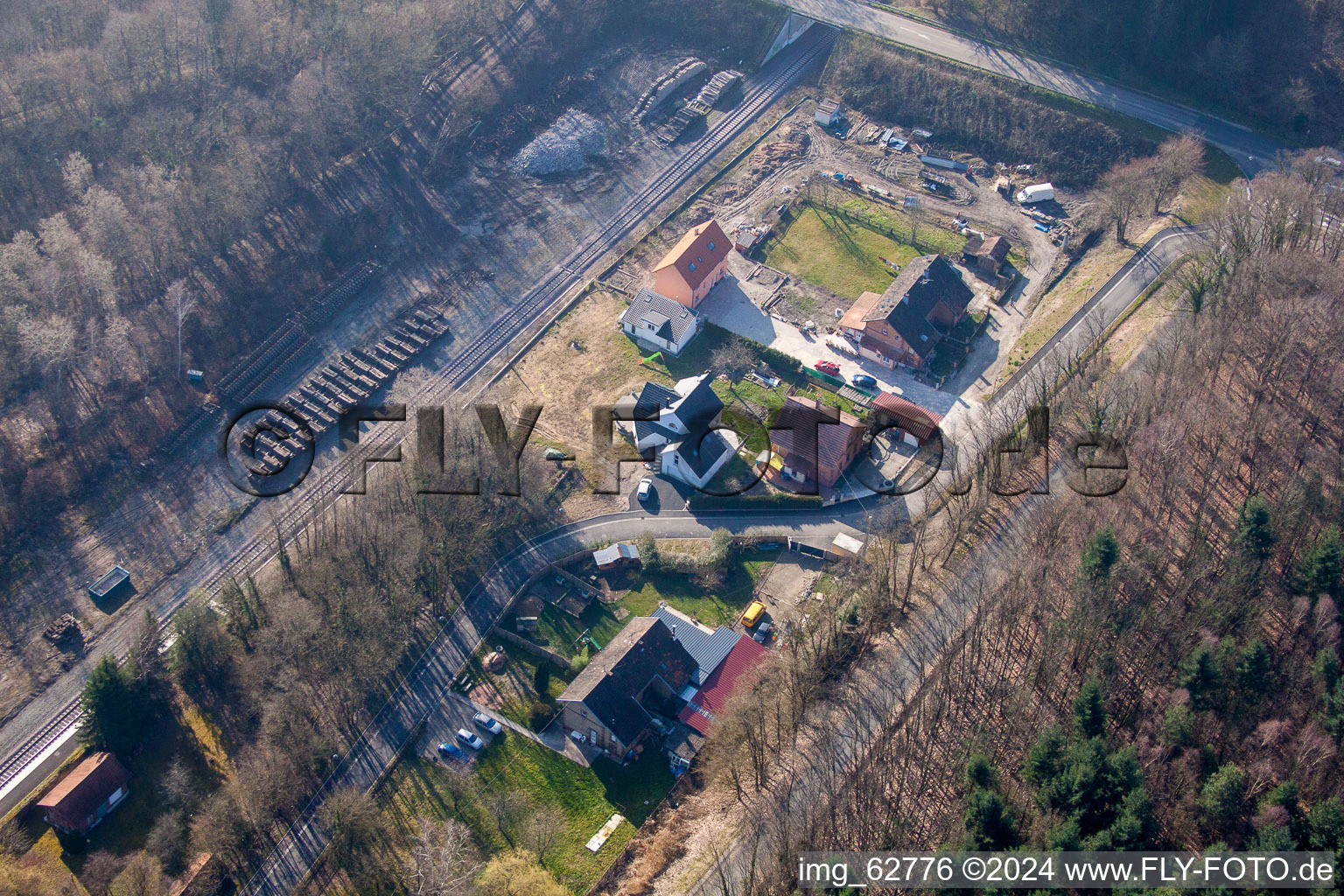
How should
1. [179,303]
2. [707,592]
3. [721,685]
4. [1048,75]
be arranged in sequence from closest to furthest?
[721,685], [707,592], [179,303], [1048,75]

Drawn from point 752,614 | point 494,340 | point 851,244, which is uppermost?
point 494,340

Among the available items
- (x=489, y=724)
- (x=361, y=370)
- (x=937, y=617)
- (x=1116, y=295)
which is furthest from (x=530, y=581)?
(x=1116, y=295)

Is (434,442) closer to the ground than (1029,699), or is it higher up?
higher up

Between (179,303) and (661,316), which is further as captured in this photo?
(661,316)

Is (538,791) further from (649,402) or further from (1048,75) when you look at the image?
(1048,75)

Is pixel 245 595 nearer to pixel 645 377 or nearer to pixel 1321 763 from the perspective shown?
pixel 645 377

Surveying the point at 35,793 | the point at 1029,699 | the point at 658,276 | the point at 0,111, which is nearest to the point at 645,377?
the point at 658,276

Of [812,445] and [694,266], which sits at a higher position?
[694,266]
